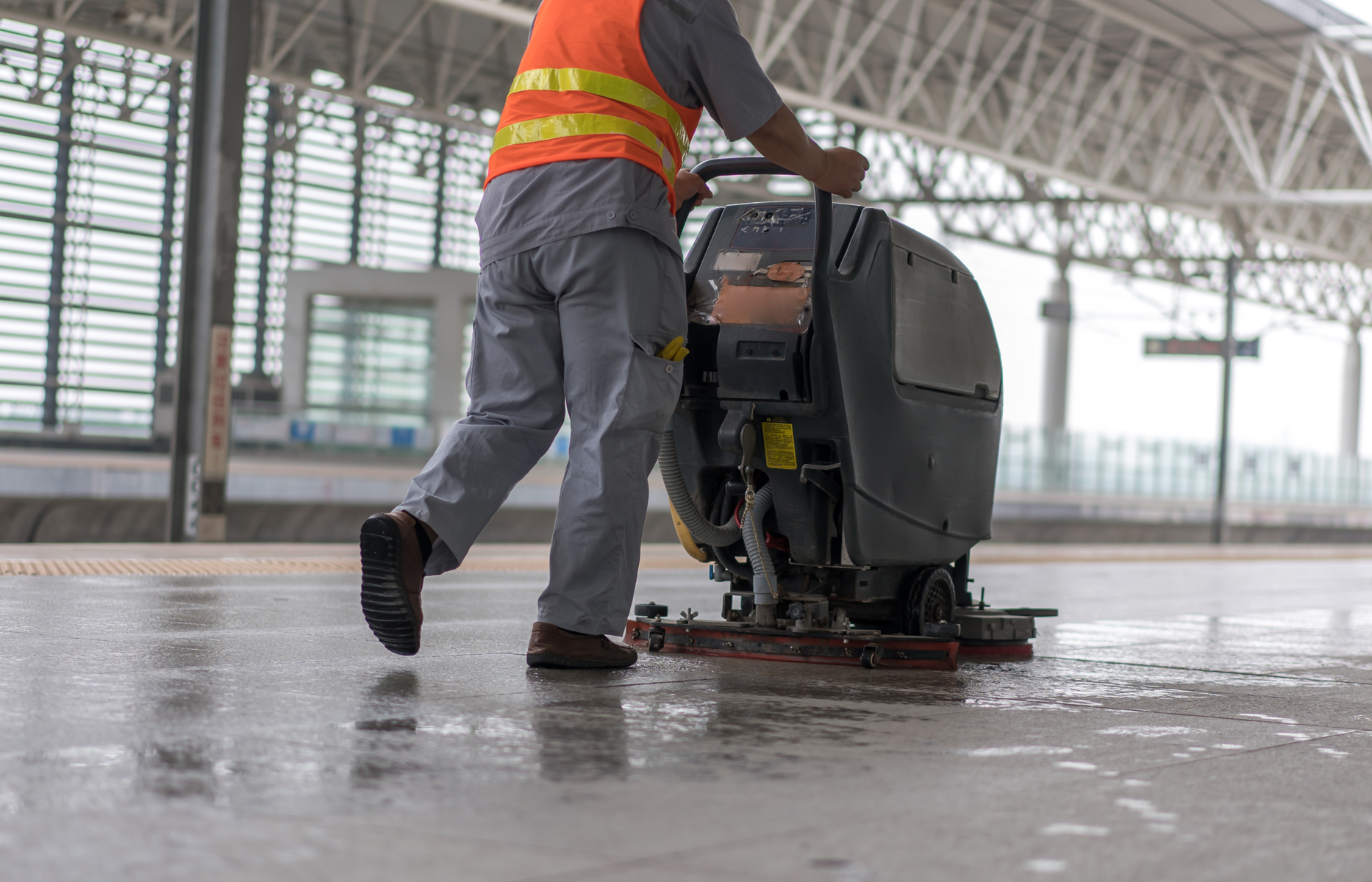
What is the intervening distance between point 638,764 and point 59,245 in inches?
1182

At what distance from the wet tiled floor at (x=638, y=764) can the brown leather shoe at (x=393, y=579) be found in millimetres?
91

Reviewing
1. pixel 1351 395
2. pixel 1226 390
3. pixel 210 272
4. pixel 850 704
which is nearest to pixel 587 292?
pixel 850 704

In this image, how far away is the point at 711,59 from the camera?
11.4 ft

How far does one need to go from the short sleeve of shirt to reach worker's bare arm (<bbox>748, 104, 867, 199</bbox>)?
45mm

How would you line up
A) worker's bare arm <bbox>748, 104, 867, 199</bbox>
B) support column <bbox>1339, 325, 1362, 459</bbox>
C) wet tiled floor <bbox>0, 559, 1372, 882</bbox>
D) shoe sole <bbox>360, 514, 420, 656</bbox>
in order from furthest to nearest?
support column <bbox>1339, 325, 1362, 459</bbox>, worker's bare arm <bbox>748, 104, 867, 199</bbox>, shoe sole <bbox>360, 514, 420, 656</bbox>, wet tiled floor <bbox>0, 559, 1372, 882</bbox>

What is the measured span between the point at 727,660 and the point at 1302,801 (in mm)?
1817

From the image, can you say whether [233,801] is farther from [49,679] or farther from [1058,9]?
[1058,9]

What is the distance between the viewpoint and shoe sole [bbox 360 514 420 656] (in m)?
3.17

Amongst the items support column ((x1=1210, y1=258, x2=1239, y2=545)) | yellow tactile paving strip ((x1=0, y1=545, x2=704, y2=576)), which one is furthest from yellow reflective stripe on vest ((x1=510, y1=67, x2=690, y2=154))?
support column ((x1=1210, y1=258, x2=1239, y2=545))

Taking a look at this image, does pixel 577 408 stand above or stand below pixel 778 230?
below

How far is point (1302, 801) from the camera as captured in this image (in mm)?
2189

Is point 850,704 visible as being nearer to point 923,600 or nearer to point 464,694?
point 464,694

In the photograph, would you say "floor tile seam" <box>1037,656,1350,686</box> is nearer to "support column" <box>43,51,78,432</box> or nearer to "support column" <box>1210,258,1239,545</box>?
"support column" <box>1210,258,1239,545</box>

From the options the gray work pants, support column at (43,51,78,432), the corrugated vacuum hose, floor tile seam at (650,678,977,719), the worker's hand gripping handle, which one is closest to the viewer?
floor tile seam at (650,678,977,719)
